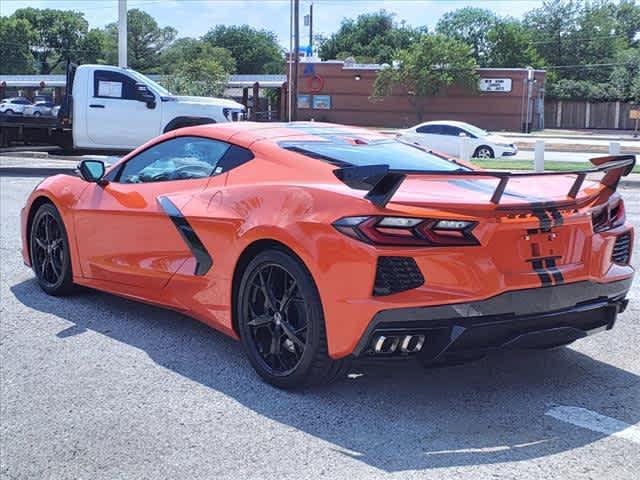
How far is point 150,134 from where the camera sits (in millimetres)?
17938

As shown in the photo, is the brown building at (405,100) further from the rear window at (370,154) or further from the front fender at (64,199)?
the rear window at (370,154)

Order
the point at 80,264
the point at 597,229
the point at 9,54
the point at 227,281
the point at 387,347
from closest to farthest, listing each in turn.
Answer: the point at 387,347, the point at 597,229, the point at 227,281, the point at 80,264, the point at 9,54

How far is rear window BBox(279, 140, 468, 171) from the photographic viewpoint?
4.70 metres

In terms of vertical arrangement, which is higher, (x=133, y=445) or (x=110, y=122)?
(x=110, y=122)

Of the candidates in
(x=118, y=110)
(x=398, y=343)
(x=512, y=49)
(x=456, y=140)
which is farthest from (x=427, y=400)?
(x=512, y=49)

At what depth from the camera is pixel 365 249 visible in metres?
3.76

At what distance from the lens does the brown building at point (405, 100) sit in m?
58.5

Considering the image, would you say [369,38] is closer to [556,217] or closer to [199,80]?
[199,80]

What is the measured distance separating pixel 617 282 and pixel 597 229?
0.32 m

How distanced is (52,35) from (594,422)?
431 ft

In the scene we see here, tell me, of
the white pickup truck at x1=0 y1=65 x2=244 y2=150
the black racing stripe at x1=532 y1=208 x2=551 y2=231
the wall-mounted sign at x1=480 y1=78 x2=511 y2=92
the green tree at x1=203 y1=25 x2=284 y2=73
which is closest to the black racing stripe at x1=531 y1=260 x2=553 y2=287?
the black racing stripe at x1=532 y1=208 x2=551 y2=231

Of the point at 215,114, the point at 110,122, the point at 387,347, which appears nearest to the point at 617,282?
the point at 387,347

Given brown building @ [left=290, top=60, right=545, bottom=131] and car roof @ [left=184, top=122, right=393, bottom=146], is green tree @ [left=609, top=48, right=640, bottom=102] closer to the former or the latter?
brown building @ [left=290, top=60, right=545, bottom=131]

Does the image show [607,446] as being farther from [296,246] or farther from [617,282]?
[296,246]
